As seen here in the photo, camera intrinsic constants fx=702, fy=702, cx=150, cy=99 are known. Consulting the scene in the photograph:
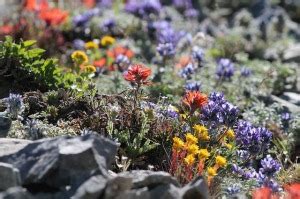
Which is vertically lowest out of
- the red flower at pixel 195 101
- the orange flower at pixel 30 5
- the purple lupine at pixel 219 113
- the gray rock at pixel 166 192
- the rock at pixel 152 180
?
the gray rock at pixel 166 192

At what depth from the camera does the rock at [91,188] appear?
417 cm

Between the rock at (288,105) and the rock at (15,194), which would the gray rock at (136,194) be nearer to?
the rock at (15,194)

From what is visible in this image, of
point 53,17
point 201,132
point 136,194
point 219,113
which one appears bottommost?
point 136,194

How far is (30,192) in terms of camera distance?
439 cm

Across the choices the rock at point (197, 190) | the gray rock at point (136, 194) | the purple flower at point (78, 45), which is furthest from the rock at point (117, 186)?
the purple flower at point (78, 45)

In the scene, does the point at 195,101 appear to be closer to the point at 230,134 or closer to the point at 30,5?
the point at 230,134

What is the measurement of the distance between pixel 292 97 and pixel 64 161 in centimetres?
487

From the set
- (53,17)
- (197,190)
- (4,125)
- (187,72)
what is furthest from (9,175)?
(53,17)

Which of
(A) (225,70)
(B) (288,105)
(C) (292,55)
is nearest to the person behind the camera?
(B) (288,105)

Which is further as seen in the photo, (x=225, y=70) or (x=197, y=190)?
(x=225, y=70)

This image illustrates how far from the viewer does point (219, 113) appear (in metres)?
5.83

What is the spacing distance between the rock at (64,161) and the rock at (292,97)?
176 inches

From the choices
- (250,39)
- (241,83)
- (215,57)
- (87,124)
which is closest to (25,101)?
(87,124)

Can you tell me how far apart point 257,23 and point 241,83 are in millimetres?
3715
